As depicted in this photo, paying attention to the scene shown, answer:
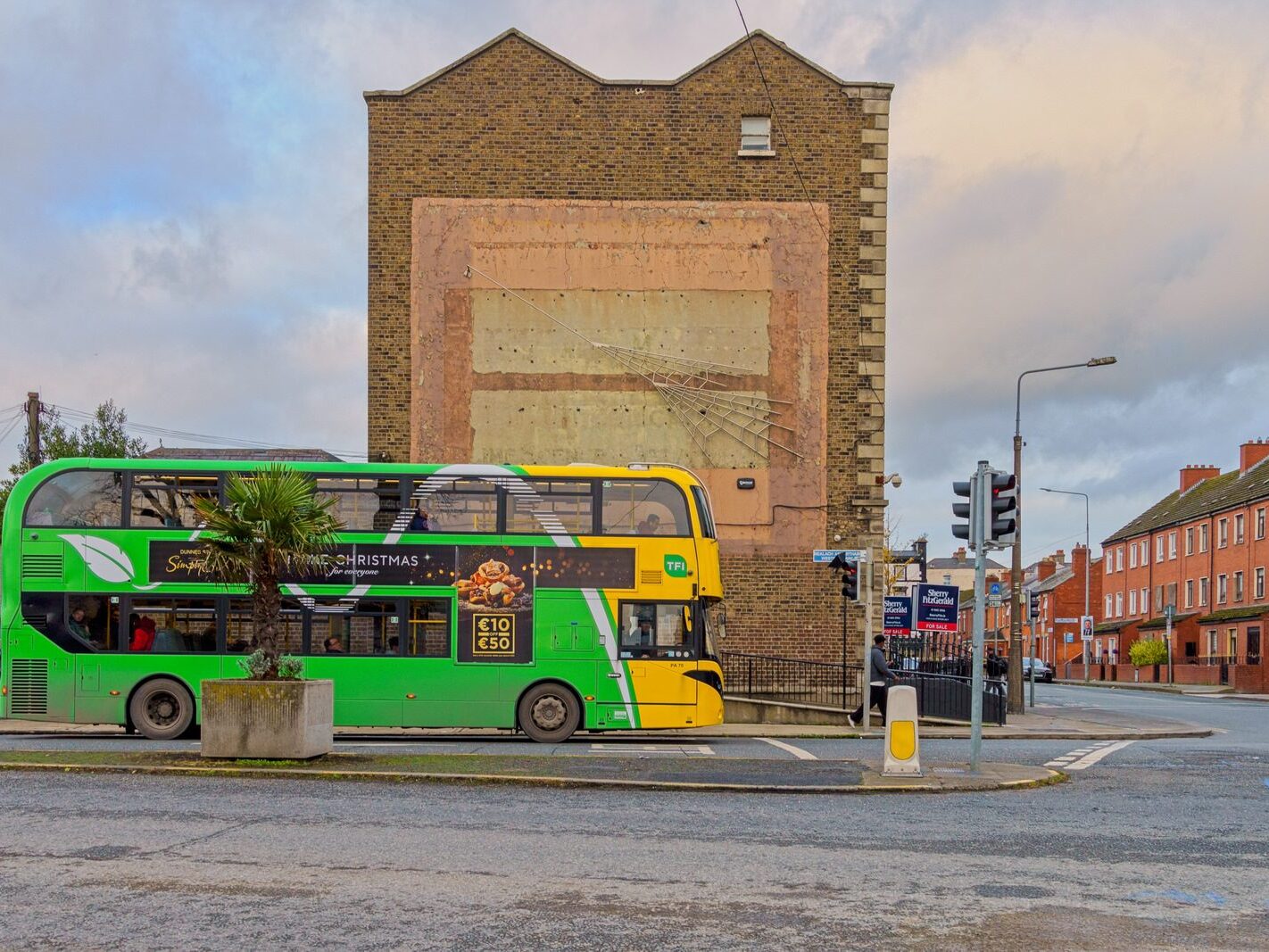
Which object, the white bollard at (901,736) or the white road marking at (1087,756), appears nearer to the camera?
the white bollard at (901,736)

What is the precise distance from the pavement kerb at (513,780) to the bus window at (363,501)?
6.44 m

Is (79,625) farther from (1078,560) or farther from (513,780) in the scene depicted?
(1078,560)

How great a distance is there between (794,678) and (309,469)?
36.8 ft

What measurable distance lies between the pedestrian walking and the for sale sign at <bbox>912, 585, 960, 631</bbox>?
136 centimetres

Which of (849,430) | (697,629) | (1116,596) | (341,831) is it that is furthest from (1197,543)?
(341,831)

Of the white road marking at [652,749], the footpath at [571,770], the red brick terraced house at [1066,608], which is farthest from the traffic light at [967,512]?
the red brick terraced house at [1066,608]

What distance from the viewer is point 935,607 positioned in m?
26.9

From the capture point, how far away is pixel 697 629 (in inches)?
832

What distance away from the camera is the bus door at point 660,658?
21.0 meters

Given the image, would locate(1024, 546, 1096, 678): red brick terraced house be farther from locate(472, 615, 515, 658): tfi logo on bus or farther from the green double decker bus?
locate(472, 615, 515, 658): tfi logo on bus

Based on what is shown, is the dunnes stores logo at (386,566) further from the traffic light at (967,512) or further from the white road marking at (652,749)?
the traffic light at (967,512)

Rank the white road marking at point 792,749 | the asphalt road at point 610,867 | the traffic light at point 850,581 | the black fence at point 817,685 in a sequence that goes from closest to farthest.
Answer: the asphalt road at point 610,867, the white road marking at point 792,749, the traffic light at point 850,581, the black fence at point 817,685

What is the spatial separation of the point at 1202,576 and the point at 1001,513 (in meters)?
63.1

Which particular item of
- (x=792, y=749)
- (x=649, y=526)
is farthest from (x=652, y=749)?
(x=649, y=526)
